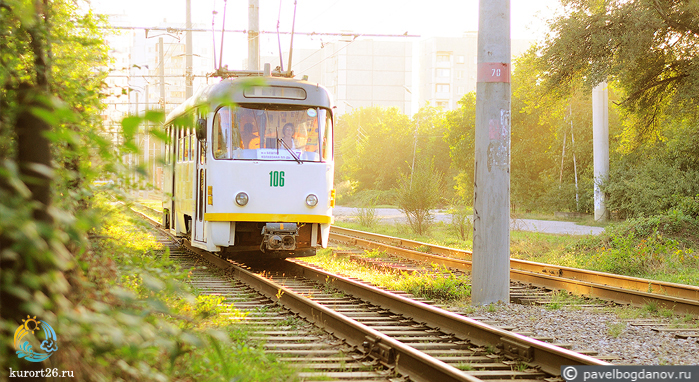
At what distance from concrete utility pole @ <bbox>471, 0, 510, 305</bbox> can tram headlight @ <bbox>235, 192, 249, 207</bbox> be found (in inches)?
157

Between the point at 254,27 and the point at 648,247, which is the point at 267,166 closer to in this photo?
the point at 648,247

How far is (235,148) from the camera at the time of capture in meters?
11.1

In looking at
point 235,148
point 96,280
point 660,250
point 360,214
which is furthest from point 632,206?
point 96,280

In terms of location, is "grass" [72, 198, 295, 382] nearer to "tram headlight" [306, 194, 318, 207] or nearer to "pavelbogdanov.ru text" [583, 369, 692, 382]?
"pavelbogdanov.ru text" [583, 369, 692, 382]

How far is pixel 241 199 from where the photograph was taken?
435 inches

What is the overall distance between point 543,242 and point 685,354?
12079 millimetres

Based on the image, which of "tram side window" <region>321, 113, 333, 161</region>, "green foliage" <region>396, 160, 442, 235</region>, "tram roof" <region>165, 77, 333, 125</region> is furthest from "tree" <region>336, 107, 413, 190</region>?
"tram roof" <region>165, 77, 333, 125</region>

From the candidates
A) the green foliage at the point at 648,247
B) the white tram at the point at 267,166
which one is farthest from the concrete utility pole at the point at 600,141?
the white tram at the point at 267,166

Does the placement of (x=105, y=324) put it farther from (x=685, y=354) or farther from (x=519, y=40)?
(x=519, y=40)

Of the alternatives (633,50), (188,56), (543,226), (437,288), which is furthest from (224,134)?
(543,226)

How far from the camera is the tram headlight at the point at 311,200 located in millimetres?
11422

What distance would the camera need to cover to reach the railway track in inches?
218

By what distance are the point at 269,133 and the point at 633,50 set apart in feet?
33.7

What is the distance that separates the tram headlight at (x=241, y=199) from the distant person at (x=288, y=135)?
1.16 m
